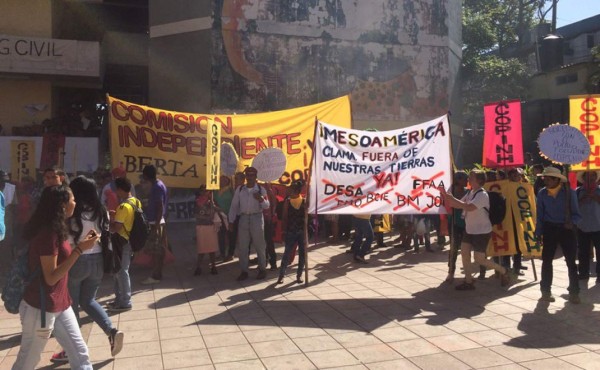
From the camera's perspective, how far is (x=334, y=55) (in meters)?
19.5

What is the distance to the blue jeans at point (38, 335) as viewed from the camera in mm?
3146

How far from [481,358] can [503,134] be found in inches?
160

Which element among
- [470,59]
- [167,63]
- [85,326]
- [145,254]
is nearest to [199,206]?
[145,254]

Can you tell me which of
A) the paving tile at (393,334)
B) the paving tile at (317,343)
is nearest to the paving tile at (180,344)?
the paving tile at (317,343)

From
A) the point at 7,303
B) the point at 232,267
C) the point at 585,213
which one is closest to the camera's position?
the point at 7,303

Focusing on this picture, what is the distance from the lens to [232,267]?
8641 millimetres

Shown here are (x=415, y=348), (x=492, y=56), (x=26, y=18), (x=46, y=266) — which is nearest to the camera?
(x=46, y=266)

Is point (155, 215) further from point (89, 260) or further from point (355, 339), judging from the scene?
point (355, 339)

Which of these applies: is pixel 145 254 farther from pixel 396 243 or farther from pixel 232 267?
pixel 396 243

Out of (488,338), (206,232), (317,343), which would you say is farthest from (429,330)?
(206,232)

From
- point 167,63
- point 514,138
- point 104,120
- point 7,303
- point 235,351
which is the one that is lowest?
point 235,351

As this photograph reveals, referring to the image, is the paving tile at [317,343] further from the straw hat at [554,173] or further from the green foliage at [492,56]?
the green foliage at [492,56]

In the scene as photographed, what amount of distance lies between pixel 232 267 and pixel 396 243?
13.5 ft

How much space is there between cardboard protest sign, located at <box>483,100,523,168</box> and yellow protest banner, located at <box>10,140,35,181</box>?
10.5 metres
